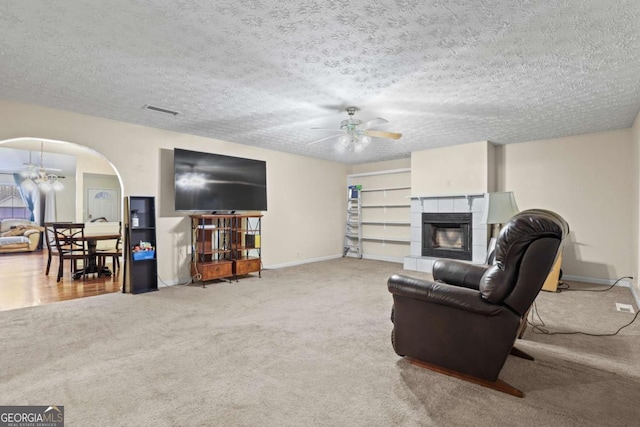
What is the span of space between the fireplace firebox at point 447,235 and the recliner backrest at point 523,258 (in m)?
4.27

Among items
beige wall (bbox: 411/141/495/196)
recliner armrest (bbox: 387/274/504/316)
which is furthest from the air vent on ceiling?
beige wall (bbox: 411/141/495/196)

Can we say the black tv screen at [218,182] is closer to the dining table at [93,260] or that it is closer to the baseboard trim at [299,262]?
the baseboard trim at [299,262]

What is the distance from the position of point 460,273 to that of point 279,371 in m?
1.73


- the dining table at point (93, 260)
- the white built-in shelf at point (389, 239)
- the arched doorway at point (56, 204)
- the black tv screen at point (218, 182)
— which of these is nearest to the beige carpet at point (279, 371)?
the arched doorway at point (56, 204)

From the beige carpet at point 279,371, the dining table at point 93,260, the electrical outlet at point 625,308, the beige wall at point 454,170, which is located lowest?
the beige carpet at point 279,371

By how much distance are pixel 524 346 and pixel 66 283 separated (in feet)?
20.6

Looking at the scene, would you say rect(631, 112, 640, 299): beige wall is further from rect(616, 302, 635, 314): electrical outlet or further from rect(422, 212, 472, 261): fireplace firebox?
rect(422, 212, 472, 261): fireplace firebox

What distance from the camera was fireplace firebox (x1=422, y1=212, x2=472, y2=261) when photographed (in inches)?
235

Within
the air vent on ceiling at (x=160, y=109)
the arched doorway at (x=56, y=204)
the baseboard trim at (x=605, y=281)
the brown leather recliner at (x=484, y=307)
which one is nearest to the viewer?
the brown leather recliner at (x=484, y=307)

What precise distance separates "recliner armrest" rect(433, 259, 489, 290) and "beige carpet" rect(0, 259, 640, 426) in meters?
0.64

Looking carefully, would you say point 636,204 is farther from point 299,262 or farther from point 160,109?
point 160,109

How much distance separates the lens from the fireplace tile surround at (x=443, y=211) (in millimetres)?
5734

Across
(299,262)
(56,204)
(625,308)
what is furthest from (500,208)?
(56,204)

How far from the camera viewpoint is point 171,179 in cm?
507
